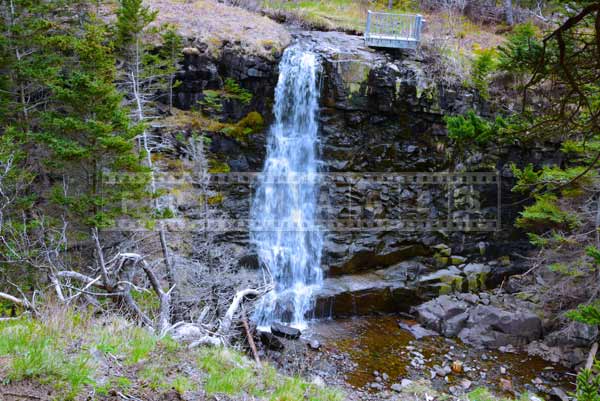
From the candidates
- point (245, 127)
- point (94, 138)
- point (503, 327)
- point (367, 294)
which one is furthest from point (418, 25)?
point (94, 138)

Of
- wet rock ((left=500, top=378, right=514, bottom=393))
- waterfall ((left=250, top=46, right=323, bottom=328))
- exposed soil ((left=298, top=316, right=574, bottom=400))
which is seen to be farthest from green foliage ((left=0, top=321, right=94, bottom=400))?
waterfall ((left=250, top=46, right=323, bottom=328))

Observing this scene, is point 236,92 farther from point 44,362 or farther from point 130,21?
point 44,362

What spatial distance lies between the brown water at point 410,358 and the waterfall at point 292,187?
7.32ft

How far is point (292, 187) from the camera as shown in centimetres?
1397

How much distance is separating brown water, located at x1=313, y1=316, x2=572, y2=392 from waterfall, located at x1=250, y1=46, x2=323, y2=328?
223 cm

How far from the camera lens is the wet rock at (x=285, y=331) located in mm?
10906

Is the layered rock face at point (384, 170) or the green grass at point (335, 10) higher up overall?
the green grass at point (335, 10)

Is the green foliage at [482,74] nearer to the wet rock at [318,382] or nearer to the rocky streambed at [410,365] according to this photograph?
the rocky streambed at [410,365]

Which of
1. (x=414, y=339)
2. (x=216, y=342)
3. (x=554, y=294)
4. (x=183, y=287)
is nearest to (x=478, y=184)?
(x=554, y=294)

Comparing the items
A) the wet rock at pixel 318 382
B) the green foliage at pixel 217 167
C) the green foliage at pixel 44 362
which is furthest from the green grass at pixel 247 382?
the green foliage at pixel 217 167

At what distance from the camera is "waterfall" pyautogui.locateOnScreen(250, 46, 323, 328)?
43.6 feet

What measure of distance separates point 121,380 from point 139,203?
7.86 meters

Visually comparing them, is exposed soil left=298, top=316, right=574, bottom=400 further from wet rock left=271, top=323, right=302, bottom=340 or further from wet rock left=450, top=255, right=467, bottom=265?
wet rock left=450, top=255, right=467, bottom=265

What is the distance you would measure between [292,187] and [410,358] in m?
6.66
